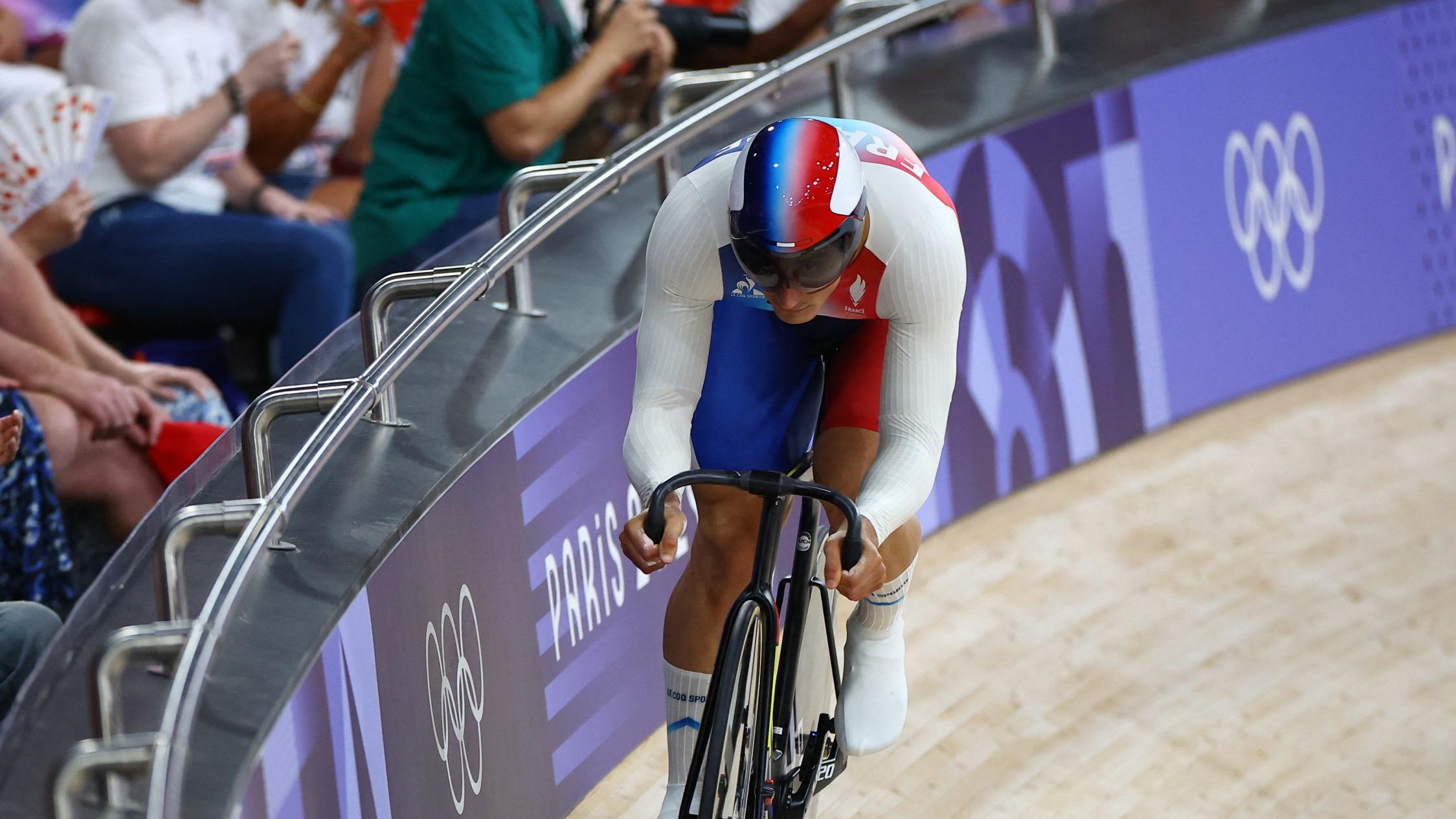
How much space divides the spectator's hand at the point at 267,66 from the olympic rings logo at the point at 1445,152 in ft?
13.6

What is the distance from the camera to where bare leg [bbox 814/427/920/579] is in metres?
2.77

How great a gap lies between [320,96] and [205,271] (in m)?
1.16

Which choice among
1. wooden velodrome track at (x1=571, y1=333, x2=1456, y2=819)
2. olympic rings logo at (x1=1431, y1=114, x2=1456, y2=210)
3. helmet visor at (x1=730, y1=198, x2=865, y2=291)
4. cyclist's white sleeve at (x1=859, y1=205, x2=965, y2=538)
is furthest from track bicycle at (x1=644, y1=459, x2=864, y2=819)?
olympic rings logo at (x1=1431, y1=114, x2=1456, y2=210)

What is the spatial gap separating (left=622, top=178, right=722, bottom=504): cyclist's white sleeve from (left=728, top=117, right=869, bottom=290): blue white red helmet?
0.17 meters

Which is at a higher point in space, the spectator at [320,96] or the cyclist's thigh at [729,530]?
A: the spectator at [320,96]

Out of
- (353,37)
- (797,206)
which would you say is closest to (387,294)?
(797,206)

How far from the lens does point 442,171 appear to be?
4195 millimetres

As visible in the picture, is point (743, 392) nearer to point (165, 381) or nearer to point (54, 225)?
point (165, 381)

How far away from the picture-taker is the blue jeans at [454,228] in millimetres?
4199

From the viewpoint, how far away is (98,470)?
11.1ft

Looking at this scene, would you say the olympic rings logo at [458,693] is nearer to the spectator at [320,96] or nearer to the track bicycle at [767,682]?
the track bicycle at [767,682]

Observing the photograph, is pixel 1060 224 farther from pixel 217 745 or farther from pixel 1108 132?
pixel 217 745

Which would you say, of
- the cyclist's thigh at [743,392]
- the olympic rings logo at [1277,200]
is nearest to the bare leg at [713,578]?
the cyclist's thigh at [743,392]

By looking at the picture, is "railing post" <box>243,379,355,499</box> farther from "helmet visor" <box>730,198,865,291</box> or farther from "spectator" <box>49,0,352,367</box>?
"spectator" <box>49,0,352,367</box>
